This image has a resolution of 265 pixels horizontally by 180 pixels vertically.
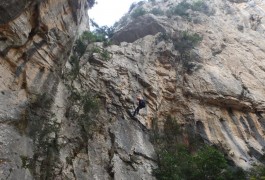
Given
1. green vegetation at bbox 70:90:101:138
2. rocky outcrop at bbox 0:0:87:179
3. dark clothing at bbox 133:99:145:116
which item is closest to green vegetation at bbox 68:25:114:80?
green vegetation at bbox 70:90:101:138

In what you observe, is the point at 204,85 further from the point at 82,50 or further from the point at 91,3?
the point at 91,3

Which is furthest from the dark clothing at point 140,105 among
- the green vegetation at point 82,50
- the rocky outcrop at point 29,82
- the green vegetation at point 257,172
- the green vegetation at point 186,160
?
the green vegetation at point 257,172

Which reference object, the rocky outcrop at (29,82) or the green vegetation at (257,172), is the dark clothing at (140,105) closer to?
the rocky outcrop at (29,82)

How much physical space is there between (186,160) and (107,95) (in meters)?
5.60

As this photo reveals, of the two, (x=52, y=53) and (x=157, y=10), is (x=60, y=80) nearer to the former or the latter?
(x=52, y=53)

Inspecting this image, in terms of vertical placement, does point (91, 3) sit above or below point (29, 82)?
above

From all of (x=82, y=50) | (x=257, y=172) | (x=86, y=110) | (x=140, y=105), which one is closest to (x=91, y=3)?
(x=82, y=50)

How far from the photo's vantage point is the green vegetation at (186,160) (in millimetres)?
14461

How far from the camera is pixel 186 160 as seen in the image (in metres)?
16.0

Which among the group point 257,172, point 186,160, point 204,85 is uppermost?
point 204,85

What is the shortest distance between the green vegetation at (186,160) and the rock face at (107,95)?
26.0 inches

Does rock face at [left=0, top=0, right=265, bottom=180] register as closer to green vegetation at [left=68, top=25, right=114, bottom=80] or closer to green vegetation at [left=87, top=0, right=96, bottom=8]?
green vegetation at [left=68, top=25, right=114, bottom=80]

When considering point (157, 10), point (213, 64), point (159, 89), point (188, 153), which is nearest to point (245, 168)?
point (188, 153)

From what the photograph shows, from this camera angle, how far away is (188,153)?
1738 centimetres
